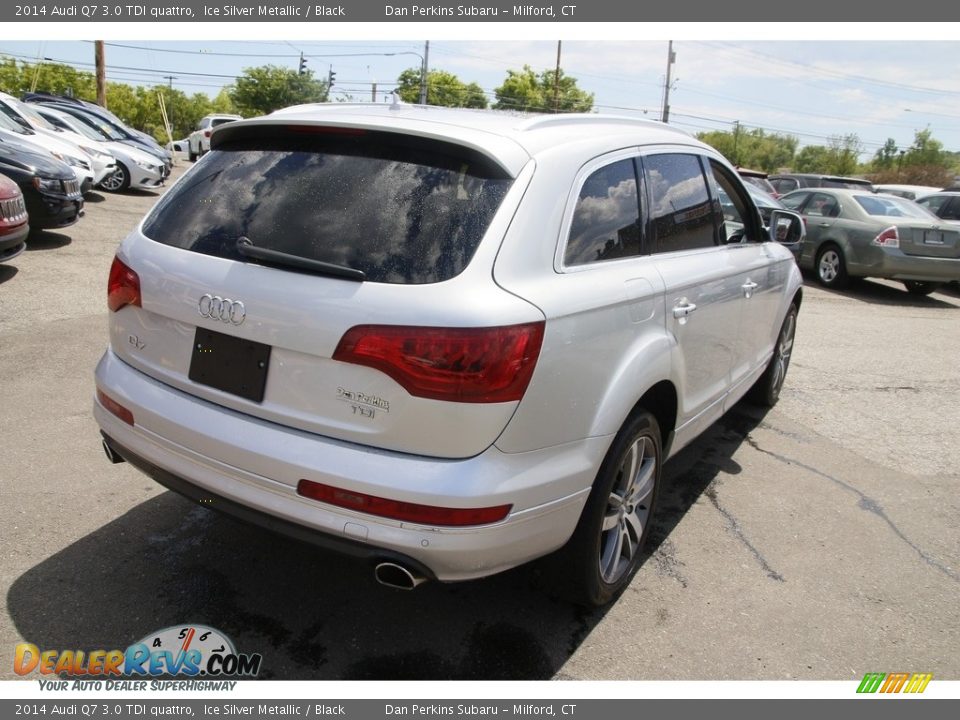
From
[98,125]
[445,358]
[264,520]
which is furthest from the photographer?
[98,125]

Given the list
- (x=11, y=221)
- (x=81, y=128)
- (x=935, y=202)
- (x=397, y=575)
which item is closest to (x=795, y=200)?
(x=935, y=202)

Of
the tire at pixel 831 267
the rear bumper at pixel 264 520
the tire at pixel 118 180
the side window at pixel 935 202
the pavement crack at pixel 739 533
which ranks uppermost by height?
the side window at pixel 935 202

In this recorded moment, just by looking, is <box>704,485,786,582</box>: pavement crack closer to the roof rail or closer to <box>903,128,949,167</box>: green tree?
the roof rail

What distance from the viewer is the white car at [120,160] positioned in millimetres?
15662

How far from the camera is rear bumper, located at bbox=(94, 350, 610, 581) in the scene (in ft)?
7.64

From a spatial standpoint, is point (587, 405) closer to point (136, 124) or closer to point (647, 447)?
point (647, 447)

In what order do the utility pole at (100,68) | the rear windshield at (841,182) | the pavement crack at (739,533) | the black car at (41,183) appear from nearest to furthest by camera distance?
1. the pavement crack at (739,533)
2. the black car at (41,183)
3. the rear windshield at (841,182)
4. the utility pole at (100,68)

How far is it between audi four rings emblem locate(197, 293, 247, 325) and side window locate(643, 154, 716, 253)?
5.94 feet

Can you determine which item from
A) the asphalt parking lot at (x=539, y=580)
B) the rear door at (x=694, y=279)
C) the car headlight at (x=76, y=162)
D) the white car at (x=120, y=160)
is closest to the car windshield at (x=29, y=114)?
the car headlight at (x=76, y=162)

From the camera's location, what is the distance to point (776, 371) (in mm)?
5832

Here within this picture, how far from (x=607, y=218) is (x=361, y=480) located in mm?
1427

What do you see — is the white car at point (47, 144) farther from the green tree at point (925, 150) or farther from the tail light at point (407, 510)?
the green tree at point (925, 150)

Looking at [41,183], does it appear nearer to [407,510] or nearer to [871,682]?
[407,510]

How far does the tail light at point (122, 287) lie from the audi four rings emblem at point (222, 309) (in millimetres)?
406
